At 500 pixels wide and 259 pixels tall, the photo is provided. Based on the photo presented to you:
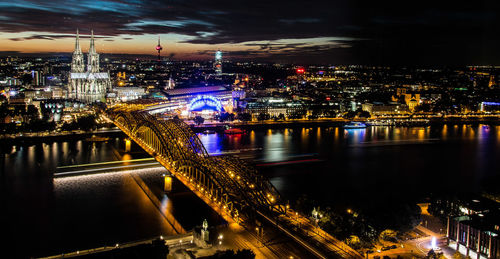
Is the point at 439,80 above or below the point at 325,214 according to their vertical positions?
above

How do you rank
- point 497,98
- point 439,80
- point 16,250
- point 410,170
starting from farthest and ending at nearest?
point 439,80 < point 497,98 < point 410,170 < point 16,250

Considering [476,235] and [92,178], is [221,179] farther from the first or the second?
[92,178]

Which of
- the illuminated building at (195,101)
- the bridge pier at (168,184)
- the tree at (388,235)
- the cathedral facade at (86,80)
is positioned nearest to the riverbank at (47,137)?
the illuminated building at (195,101)

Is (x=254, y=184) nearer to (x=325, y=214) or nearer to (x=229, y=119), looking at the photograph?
(x=325, y=214)

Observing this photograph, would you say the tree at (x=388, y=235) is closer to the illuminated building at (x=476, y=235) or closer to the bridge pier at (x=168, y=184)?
the illuminated building at (x=476, y=235)

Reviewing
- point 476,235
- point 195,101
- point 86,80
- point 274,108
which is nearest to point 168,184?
point 476,235

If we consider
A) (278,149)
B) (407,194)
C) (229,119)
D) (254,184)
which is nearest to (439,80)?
(229,119)

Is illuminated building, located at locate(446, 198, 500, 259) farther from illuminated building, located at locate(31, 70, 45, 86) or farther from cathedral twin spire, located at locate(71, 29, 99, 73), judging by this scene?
illuminated building, located at locate(31, 70, 45, 86)

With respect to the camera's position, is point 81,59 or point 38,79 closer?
point 81,59
